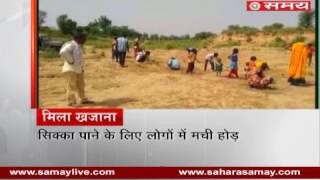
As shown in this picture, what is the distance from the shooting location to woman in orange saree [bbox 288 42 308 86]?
4.34 meters

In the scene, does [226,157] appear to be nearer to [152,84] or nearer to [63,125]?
[152,84]

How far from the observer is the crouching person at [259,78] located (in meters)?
4.44

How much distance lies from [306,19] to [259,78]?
535 mm

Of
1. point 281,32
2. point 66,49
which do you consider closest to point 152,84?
point 66,49

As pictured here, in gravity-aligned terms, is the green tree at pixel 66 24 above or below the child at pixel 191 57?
above

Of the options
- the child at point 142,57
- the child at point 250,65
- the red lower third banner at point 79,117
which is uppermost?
the child at point 142,57

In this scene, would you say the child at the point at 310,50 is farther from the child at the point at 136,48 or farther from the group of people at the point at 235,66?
the child at the point at 136,48

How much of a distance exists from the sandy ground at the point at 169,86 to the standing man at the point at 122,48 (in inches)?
2.0

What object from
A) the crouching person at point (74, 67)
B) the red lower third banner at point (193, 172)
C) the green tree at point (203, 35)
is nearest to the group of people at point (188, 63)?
the crouching person at point (74, 67)

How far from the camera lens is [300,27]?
14.1 ft

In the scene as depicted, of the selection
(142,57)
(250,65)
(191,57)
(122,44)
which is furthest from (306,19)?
(122,44)

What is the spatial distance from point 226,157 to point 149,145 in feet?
1.83

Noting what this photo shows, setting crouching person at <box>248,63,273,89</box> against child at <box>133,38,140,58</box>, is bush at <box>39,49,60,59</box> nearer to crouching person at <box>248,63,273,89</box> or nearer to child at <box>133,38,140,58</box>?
child at <box>133,38,140,58</box>

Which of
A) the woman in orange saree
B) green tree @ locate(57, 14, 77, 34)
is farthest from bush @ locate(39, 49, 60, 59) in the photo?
the woman in orange saree
